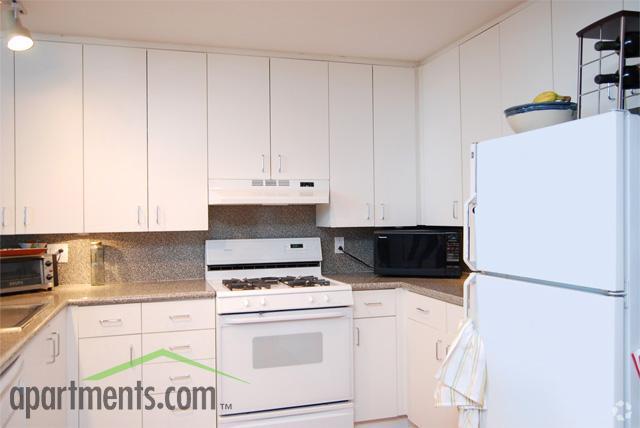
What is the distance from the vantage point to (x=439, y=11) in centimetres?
259

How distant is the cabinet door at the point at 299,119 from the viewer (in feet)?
10.3

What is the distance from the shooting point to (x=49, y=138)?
2783 millimetres

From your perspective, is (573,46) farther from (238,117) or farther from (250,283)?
(250,283)

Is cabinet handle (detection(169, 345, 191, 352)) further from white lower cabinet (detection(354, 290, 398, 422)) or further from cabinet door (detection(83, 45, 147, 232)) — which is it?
white lower cabinet (detection(354, 290, 398, 422))

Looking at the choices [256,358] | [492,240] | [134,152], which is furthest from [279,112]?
[492,240]

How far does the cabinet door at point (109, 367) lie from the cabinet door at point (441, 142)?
1992 mm

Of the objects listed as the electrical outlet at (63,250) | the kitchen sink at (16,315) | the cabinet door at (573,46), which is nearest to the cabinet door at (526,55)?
the cabinet door at (573,46)

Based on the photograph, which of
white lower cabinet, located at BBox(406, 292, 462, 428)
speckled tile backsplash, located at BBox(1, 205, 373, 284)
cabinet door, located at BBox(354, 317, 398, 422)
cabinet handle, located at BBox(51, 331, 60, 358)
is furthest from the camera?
speckled tile backsplash, located at BBox(1, 205, 373, 284)

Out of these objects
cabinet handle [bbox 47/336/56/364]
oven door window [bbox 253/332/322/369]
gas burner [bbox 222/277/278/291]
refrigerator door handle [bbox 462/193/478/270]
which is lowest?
oven door window [bbox 253/332/322/369]

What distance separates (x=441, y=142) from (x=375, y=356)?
1423mm

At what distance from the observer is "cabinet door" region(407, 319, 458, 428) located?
8.50ft

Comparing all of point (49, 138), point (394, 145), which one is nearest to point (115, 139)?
point (49, 138)

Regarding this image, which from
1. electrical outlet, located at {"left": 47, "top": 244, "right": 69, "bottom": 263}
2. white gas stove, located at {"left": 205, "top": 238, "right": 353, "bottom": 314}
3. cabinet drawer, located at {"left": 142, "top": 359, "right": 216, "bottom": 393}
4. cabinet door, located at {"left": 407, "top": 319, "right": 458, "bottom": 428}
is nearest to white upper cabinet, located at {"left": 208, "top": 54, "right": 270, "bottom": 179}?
white gas stove, located at {"left": 205, "top": 238, "right": 353, "bottom": 314}

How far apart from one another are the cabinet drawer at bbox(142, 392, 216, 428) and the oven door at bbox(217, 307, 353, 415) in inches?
3.6
